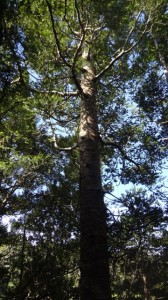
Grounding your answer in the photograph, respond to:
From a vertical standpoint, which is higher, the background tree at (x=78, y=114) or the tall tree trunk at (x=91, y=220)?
the background tree at (x=78, y=114)

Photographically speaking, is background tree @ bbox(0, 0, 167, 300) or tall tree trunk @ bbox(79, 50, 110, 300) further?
background tree @ bbox(0, 0, 167, 300)

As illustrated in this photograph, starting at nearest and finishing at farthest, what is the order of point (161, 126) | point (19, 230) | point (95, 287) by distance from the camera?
point (95, 287) → point (161, 126) → point (19, 230)

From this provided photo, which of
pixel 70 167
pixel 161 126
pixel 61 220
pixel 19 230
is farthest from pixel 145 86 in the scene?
pixel 19 230

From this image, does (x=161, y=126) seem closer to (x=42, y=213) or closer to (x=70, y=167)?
(x=70, y=167)

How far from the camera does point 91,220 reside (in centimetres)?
408

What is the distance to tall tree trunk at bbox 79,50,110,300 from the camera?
11.4 ft

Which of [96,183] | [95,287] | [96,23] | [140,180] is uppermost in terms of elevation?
[96,23]

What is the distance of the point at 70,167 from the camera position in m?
11.0

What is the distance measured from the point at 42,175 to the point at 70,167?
3.64 ft

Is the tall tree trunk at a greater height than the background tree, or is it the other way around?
the background tree

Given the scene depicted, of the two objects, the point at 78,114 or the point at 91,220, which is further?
the point at 78,114

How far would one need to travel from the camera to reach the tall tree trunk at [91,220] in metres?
3.47

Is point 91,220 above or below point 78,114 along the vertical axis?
below

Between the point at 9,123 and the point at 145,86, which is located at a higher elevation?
the point at 145,86
